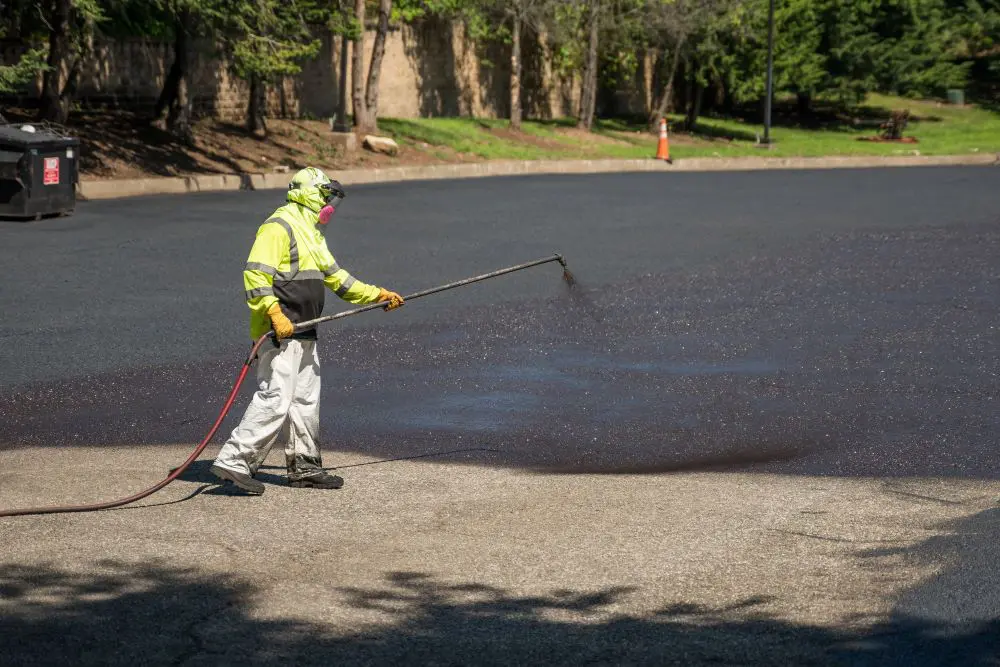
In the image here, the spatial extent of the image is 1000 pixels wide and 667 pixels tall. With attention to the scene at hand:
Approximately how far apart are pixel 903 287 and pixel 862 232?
5151 millimetres

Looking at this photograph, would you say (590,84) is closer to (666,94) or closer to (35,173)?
(666,94)

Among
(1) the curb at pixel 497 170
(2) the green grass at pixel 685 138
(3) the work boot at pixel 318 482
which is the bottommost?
(3) the work boot at pixel 318 482

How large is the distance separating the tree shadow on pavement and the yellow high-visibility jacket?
189cm

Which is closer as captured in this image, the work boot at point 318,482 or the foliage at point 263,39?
the work boot at point 318,482

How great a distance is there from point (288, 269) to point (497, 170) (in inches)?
1010

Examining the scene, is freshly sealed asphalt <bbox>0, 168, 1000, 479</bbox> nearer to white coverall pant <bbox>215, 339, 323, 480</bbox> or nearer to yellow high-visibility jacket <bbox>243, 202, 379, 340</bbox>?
white coverall pant <bbox>215, 339, 323, 480</bbox>

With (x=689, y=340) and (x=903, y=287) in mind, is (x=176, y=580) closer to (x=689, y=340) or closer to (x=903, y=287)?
(x=689, y=340)

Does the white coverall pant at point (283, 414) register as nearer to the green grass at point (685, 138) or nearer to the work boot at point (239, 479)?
the work boot at point (239, 479)

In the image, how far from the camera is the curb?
25.2m

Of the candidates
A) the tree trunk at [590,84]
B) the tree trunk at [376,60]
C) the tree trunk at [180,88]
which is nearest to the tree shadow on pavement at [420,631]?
the tree trunk at [180,88]

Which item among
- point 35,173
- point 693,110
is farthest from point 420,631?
point 693,110

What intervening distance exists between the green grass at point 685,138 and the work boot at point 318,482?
1077 inches

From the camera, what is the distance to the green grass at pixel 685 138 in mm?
37469

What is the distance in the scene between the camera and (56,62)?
1037 inches
